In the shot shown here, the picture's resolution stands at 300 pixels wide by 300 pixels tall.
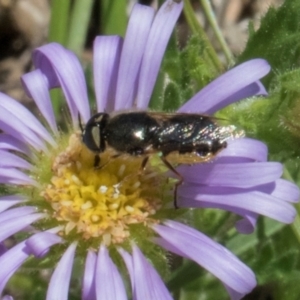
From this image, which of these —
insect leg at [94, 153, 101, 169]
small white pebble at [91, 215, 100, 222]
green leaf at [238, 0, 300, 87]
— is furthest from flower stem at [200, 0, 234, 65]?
small white pebble at [91, 215, 100, 222]

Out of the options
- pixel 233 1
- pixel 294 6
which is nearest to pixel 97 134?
pixel 294 6

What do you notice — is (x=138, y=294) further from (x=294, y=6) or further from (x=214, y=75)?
(x=294, y=6)

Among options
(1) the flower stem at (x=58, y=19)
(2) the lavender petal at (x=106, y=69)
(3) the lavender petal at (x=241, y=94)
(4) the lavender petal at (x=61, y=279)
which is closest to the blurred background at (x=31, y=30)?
(1) the flower stem at (x=58, y=19)

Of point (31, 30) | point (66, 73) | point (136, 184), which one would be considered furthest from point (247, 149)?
point (31, 30)

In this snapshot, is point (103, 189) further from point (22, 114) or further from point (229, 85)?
point (229, 85)

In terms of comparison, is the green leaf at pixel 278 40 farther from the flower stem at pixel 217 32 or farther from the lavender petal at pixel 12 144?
the lavender petal at pixel 12 144

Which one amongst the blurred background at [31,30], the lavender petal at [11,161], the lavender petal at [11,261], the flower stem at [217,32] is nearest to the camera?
the lavender petal at [11,261]

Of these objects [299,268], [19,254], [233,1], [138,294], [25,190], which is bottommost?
[299,268]
